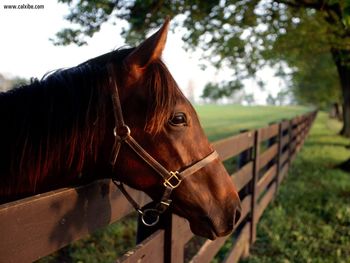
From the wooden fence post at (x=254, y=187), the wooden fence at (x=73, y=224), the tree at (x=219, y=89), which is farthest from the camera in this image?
the tree at (x=219, y=89)

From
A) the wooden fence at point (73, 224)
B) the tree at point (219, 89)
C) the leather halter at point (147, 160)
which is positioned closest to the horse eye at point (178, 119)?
the leather halter at point (147, 160)

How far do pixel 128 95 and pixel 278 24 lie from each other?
7757 millimetres

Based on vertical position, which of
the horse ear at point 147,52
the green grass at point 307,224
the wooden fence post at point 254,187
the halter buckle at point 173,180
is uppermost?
the horse ear at point 147,52

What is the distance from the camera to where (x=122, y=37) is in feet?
22.5

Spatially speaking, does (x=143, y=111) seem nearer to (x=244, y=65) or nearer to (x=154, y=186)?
(x=154, y=186)

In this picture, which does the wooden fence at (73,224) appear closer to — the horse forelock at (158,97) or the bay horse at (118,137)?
the bay horse at (118,137)

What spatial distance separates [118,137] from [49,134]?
289 millimetres

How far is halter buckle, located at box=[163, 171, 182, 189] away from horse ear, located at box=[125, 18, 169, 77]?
48 centimetres

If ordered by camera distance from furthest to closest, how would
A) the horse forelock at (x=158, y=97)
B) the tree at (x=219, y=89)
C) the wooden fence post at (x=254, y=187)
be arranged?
the tree at (x=219, y=89) < the wooden fence post at (x=254, y=187) < the horse forelock at (x=158, y=97)

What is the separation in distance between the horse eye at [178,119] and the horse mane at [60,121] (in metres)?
0.03

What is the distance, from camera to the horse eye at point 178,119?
1732 millimetres

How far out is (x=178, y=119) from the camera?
175cm

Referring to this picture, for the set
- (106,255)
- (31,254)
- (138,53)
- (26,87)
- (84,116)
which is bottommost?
(106,255)

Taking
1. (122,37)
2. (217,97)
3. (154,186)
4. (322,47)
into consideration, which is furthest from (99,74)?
(217,97)
